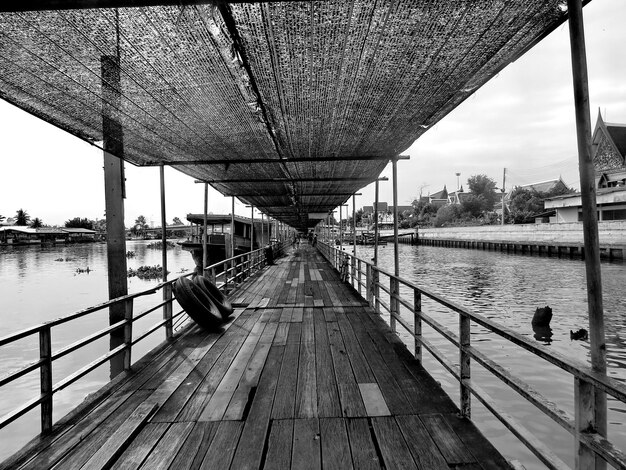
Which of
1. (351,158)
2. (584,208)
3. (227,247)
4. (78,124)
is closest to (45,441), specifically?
(78,124)

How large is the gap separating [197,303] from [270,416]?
3.12 m

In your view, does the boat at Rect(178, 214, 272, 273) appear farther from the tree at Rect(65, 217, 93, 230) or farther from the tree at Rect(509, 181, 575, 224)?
the tree at Rect(65, 217, 93, 230)

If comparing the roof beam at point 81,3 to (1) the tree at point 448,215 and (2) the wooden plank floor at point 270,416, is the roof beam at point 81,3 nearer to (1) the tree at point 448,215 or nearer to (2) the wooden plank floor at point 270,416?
(2) the wooden plank floor at point 270,416

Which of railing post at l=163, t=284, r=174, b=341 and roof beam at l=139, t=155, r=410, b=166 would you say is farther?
roof beam at l=139, t=155, r=410, b=166

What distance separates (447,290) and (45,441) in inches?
718

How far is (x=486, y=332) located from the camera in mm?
10852

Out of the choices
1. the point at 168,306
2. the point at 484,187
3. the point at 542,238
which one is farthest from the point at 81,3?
the point at 484,187

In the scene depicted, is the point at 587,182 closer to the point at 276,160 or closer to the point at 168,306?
the point at 276,160

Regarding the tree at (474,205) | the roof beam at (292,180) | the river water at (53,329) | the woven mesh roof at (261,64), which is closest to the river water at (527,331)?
the woven mesh roof at (261,64)

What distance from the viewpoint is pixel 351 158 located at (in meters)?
6.37

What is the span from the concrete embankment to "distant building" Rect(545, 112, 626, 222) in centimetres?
264

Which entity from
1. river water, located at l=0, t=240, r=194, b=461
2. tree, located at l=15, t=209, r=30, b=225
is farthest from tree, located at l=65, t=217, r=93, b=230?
river water, located at l=0, t=240, r=194, b=461

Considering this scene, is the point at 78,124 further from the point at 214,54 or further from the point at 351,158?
the point at 351,158

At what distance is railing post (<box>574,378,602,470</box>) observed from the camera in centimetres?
182
